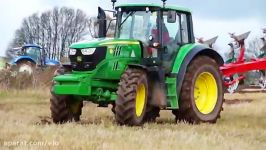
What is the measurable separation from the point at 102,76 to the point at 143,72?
0.71 metres

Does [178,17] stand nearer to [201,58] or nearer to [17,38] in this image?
[201,58]

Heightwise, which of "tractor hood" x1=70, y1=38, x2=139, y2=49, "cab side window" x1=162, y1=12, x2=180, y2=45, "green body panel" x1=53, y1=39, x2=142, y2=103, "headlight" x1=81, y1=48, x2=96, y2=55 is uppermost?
"cab side window" x1=162, y1=12, x2=180, y2=45

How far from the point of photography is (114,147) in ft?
21.6

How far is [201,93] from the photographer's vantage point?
11266 mm

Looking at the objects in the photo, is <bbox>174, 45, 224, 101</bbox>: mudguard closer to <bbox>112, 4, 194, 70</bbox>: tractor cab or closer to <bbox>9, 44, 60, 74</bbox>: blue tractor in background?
<bbox>112, 4, 194, 70</bbox>: tractor cab

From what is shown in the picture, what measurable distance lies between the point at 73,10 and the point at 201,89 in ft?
218

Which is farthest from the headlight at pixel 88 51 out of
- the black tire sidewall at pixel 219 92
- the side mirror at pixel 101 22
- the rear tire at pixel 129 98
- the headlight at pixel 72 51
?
the black tire sidewall at pixel 219 92

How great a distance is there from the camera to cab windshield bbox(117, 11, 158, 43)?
1033 cm

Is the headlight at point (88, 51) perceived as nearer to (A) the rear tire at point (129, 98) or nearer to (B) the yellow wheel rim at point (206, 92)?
(A) the rear tire at point (129, 98)

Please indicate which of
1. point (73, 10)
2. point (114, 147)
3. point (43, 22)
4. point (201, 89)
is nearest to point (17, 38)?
point (43, 22)

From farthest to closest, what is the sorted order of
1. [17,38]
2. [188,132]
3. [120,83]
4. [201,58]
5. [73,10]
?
[73,10] → [17,38] → [201,58] → [120,83] → [188,132]

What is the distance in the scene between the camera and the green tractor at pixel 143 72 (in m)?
9.53

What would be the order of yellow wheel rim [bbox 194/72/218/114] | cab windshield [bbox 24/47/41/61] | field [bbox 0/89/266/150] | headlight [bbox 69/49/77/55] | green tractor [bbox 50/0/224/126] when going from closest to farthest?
field [bbox 0/89/266/150] → green tractor [bbox 50/0/224/126] → headlight [bbox 69/49/77/55] → yellow wheel rim [bbox 194/72/218/114] → cab windshield [bbox 24/47/41/61]

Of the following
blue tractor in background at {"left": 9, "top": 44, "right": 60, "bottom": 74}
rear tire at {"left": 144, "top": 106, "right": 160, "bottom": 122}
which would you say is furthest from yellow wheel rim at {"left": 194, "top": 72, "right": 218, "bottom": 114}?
blue tractor in background at {"left": 9, "top": 44, "right": 60, "bottom": 74}
